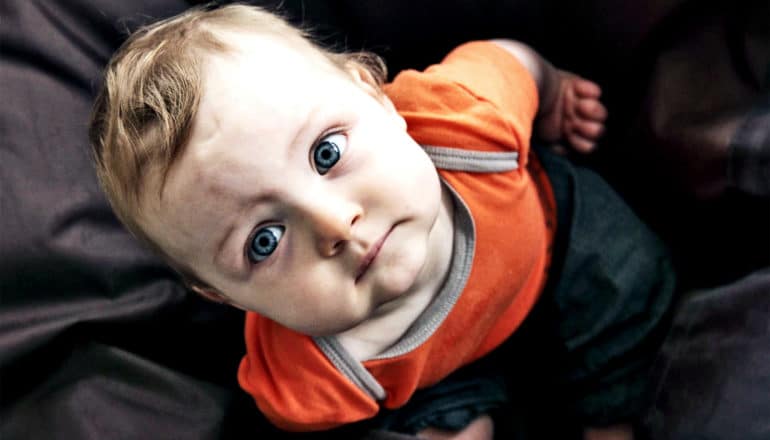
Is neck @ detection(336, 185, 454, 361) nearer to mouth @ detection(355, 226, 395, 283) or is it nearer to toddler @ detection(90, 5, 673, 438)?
toddler @ detection(90, 5, 673, 438)

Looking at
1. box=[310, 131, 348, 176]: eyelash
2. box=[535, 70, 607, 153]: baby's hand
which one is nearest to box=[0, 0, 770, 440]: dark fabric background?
box=[535, 70, 607, 153]: baby's hand

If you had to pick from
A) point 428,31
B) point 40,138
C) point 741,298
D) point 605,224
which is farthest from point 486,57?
point 40,138

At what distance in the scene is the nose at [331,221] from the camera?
1.85 ft

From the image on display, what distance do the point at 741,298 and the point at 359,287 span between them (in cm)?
32

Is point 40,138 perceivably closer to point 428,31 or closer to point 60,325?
point 60,325

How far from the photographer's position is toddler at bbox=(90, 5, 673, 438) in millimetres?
564

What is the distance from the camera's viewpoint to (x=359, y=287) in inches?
23.9

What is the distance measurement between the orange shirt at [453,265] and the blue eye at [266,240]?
5.5 inches

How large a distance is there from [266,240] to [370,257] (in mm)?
83

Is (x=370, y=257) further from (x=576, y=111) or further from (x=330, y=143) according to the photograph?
(x=576, y=111)

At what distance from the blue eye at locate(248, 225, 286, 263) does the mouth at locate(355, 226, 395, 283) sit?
7cm

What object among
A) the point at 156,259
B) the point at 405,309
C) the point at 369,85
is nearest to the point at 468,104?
the point at 369,85

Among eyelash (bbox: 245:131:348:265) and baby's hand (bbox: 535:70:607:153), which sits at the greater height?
eyelash (bbox: 245:131:348:265)

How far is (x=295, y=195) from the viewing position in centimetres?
57
